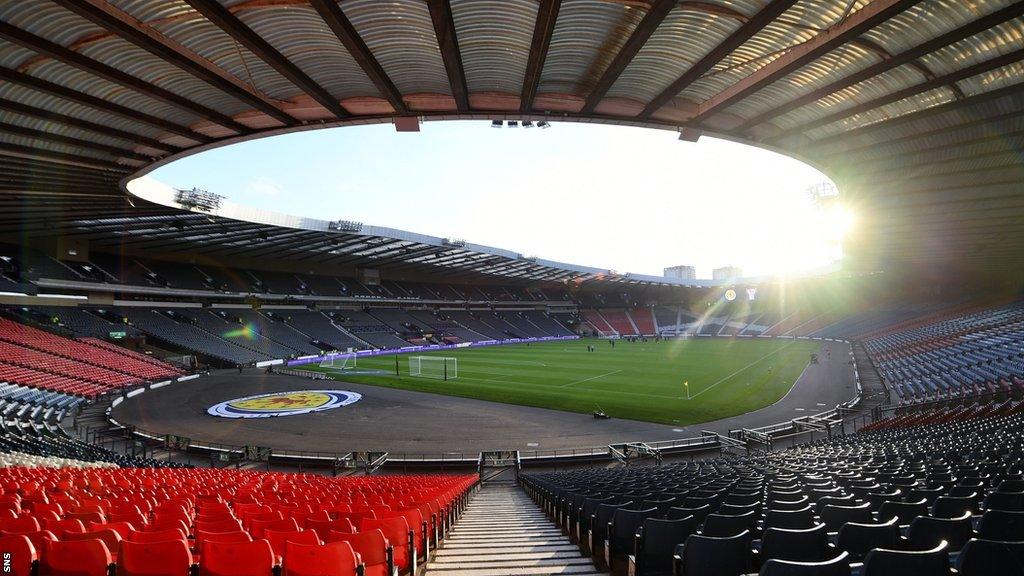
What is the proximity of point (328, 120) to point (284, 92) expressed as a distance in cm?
135

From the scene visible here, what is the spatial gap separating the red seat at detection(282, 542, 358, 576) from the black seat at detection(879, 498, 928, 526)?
453 cm

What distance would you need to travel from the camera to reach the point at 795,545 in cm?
343

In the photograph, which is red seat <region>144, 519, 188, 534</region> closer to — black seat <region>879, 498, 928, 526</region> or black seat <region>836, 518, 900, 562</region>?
black seat <region>836, 518, 900, 562</region>

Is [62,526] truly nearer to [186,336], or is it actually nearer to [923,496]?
[923,496]

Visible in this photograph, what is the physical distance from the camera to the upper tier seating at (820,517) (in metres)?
3.42

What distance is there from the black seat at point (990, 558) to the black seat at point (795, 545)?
35.9 inches

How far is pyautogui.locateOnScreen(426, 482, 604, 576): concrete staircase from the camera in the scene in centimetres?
564

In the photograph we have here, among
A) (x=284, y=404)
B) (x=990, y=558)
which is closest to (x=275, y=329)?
(x=284, y=404)

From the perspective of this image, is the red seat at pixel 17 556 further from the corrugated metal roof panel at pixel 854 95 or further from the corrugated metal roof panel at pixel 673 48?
the corrugated metal roof panel at pixel 854 95

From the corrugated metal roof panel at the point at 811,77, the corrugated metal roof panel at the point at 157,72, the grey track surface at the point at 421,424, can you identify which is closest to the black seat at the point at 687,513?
the corrugated metal roof panel at the point at 811,77

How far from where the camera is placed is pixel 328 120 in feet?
38.4

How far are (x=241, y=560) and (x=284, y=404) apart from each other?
2869cm

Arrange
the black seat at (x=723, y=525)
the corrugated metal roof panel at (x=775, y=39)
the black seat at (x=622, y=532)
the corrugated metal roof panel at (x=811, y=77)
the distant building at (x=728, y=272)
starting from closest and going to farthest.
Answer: the black seat at (x=723, y=525), the black seat at (x=622, y=532), the corrugated metal roof panel at (x=775, y=39), the corrugated metal roof panel at (x=811, y=77), the distant building at (x=728, y=272)

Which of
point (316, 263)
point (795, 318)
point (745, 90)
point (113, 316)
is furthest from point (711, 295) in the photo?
Result: point (745, 90)
